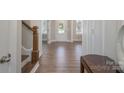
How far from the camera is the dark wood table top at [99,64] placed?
0.65m

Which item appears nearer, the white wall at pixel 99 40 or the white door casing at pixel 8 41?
the white door casing at pixel 8 41

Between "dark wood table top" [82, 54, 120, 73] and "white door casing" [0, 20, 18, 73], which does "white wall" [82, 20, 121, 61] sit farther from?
"white door casing" [0, 20, 18, 73]

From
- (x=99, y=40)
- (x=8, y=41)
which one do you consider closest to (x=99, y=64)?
(x=99, y=40)

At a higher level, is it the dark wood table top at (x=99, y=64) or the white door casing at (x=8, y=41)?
the white door casing at (x=8, y=41)

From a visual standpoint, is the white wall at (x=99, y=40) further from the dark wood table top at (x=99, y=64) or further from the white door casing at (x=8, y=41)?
the white door casing at (x=8, y=41)

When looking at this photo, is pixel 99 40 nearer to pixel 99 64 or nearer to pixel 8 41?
pixel 99 64

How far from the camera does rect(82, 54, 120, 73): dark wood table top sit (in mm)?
645

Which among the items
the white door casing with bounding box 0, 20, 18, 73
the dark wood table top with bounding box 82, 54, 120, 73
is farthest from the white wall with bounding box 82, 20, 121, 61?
the white door casing with bounding box 0, 20, 18, 73

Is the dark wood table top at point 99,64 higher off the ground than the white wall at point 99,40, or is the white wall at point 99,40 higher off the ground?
the white wall at point 99,40

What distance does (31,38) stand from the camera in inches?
42.2

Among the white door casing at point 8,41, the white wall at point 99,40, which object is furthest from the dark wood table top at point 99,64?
the white door casing at point 8,41
